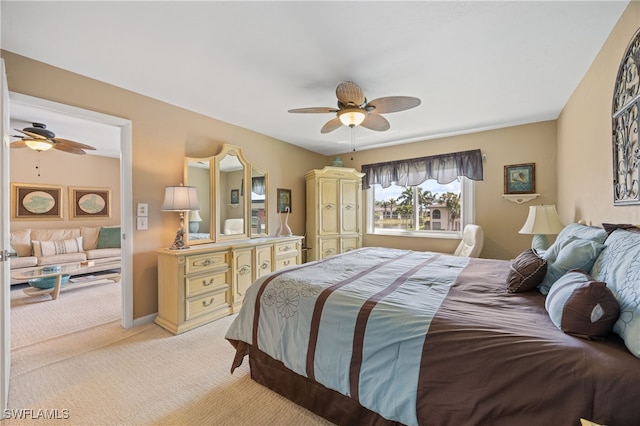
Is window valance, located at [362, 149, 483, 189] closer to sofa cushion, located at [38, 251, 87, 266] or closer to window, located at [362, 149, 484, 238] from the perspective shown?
window, located at [362, 149, 484, 238]

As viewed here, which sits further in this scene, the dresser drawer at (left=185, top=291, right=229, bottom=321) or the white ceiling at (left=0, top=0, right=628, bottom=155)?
the dresser drawer at (left=185, top=291, right=229, bottom=321)

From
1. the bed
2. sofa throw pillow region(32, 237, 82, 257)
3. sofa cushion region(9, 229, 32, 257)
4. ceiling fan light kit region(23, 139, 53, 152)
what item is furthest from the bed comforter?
sofa cushion region(9, 229, 32, 257)

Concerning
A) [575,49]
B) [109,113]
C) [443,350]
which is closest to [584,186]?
[575,49]

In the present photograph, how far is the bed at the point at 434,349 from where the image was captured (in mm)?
924

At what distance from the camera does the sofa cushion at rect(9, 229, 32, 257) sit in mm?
4180

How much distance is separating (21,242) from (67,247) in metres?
0.55

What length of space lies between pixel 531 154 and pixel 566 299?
3.28 metres

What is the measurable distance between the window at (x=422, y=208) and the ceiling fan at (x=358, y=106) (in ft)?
7.63

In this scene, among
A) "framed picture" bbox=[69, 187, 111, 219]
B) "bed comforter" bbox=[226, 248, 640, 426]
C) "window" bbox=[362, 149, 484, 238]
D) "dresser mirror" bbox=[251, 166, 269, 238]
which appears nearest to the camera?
"bed comforter" bbox=[226, 248, 640, 426]

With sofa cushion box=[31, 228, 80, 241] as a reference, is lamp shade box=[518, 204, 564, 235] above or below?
above

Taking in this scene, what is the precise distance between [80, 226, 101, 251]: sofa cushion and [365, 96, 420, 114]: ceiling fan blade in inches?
225

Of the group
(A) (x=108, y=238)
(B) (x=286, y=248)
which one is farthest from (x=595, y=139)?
(A) (x=108, y=238)

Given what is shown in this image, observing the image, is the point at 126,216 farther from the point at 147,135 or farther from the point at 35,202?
the point at 35,202

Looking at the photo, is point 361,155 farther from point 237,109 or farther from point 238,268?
point 238,268
